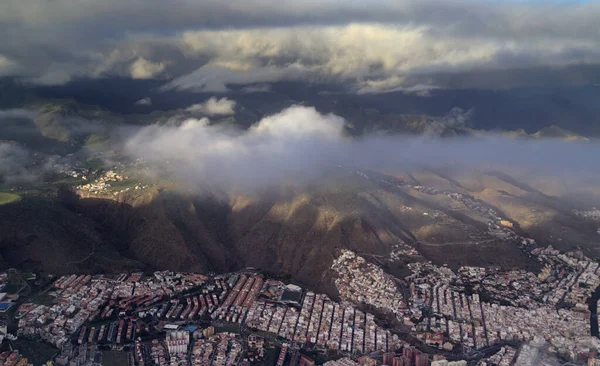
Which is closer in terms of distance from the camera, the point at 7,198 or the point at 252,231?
the point at 7,198

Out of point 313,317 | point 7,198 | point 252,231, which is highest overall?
point 7,198

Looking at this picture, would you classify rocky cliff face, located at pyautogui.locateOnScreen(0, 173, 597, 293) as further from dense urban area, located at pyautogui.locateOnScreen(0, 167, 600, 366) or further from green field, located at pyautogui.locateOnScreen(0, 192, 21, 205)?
dense urban area, located at pyautogui.locateOnScreen(0, 167, 600, 366)

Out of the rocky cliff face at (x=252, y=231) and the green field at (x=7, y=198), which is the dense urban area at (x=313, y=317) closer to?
the rocky cliff face at (x=252, y=231)

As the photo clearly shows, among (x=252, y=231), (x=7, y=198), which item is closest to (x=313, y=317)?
(x=252, y=231)

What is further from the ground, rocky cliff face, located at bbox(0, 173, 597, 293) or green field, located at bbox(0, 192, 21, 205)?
green field, located at bbox(0, 192, 21, 205)

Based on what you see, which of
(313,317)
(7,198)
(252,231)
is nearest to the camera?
(313,317)

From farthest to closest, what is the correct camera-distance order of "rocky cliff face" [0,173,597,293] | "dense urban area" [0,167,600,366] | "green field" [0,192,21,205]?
"green field" [0,192,21,205], "rocky cliff face" [0,173,597,293], "dense urban area" [0,167,600,366]

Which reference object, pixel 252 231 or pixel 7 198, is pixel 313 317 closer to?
pixel 252 231

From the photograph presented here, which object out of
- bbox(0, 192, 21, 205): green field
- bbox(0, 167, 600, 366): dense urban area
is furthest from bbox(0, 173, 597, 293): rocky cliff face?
bbox(0, 167, 600, 366): dense urban area

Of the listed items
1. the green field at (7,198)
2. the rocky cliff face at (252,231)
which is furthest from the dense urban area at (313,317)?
the green field at (7,198)
